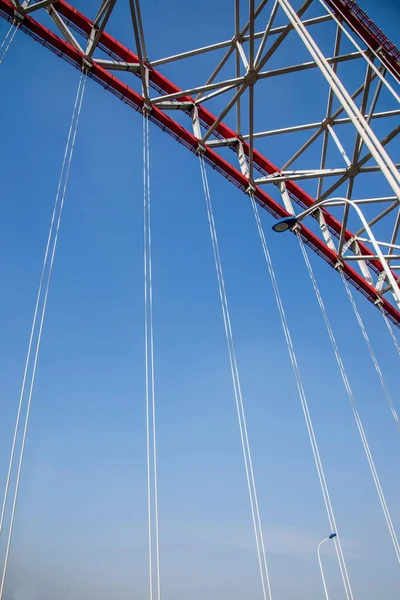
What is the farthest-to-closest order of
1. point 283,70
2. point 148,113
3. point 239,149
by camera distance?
1. point 239,149
2. point 148,113
3. point 283,70

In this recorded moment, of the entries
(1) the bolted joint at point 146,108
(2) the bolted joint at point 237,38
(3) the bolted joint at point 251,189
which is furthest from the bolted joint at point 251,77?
(3) the bolted joint at point 251,189

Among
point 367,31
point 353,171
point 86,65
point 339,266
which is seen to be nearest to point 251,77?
point 367,31

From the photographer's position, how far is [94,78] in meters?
18.8

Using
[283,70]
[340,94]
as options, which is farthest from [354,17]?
[340,94]

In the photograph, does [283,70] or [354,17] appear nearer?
[354,17]

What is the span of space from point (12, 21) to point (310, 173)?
14.1 metres

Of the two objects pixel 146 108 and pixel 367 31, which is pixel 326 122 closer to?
pixel 367 31

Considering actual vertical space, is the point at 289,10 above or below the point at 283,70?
below

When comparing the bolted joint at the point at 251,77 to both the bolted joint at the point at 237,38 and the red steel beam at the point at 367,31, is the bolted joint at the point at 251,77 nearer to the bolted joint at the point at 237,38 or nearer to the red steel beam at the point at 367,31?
the bolted joint at the point at 237,38

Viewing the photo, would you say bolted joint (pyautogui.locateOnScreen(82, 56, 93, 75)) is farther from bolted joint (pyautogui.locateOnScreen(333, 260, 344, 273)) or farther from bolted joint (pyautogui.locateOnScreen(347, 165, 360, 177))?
bolted joint (pyautogui.locateOnScreen(333, 260, 344, 273))

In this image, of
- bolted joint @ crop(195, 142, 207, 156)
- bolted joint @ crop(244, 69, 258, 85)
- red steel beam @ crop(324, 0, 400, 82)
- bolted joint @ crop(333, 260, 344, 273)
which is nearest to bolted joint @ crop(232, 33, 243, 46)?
bolted joint @ crop(244, 69, 258, 85)

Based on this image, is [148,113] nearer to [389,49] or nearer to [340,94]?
[389,49]

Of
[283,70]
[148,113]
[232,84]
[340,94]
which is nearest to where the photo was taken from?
[340,94]

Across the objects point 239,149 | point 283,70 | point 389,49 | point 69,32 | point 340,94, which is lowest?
point 340,94
